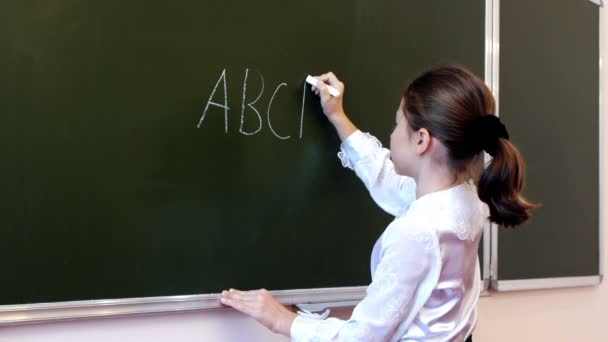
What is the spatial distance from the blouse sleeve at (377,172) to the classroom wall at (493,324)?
39 centimetres

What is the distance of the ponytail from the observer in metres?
1.18

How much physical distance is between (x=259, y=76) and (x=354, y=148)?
35 cm

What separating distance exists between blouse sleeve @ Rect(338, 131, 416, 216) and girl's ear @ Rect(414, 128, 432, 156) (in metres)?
0.34

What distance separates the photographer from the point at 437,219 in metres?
1.21

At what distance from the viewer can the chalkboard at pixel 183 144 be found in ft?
4.01

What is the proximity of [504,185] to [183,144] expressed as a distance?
2.55ft

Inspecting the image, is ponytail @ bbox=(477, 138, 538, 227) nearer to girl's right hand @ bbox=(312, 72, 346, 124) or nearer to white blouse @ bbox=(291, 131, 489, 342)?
white blouse @ bbox=(291, 131, 489, 342)

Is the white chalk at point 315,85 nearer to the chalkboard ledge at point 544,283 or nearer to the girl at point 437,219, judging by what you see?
the girl at point 437,219

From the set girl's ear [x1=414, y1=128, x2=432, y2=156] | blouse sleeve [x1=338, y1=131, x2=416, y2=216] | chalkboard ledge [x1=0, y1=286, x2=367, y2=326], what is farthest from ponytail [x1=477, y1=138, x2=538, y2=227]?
chalkboard ledge [x1=0, y1=286, x2=367, y2=326]

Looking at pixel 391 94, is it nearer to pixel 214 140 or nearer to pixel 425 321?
pixel 214 140

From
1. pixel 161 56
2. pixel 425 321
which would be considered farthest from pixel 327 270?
pixel 161 56

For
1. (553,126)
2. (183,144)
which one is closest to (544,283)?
(553,126)

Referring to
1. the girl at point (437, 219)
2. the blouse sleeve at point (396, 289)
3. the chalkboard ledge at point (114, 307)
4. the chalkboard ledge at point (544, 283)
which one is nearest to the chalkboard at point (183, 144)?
the chalkboard ledge at point (114, 307)

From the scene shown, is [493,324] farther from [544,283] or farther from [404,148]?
[404,148]
